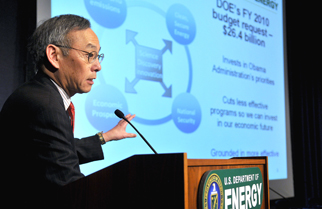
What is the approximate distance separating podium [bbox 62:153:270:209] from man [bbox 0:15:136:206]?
86 millimetres

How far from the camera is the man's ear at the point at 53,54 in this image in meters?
1.42

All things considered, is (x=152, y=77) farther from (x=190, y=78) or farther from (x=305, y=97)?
(x=305, y=97)

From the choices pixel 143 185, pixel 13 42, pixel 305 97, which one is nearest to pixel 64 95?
pixel 143 185

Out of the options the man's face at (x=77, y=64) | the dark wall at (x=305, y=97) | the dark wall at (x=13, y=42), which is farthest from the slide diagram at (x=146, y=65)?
the dark wall at (x=305, y=97)

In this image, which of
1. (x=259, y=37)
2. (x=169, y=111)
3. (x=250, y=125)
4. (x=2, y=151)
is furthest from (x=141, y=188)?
(x=259, y=37)

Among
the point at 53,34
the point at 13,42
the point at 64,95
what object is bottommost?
the point at 64,95

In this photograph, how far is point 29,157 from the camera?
110cm

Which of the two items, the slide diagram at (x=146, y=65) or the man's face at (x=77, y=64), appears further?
the slide diagram at (x=146, y=65)

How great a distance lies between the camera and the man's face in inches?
57.2

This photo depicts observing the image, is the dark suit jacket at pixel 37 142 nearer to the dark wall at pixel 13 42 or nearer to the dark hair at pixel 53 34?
the dark hair at pixel 53 34

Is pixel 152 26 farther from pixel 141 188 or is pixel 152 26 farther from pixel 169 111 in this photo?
pixel 141 188

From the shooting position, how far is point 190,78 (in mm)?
2744

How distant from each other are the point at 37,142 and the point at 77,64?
48 centimetres

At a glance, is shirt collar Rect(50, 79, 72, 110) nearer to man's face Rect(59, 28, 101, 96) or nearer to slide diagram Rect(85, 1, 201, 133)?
man's face Rect(59, 28, 101, 96)
